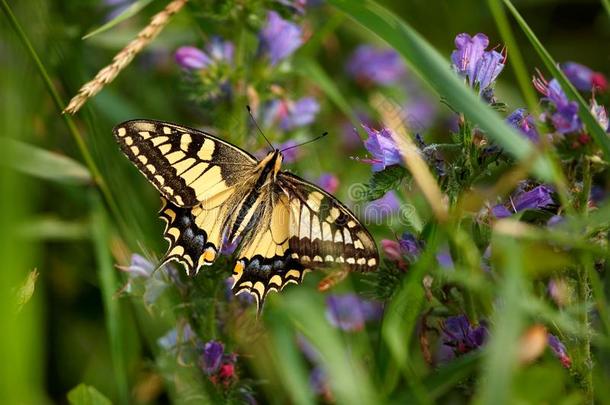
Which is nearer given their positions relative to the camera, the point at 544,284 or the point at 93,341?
the point at 544,284

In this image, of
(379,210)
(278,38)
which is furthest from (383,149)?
(278,38)

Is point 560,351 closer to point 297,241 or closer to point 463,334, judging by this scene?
point 463,334

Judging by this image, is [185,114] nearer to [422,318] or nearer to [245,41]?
[245,41]

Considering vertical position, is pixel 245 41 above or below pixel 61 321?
above

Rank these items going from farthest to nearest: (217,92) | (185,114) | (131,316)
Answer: (185,114) → (217,92) → (131,316)

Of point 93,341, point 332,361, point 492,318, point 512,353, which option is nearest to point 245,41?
point 93,341

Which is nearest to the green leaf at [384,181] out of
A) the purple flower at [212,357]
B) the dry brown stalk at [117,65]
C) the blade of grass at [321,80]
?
the purple flower at [212,357]

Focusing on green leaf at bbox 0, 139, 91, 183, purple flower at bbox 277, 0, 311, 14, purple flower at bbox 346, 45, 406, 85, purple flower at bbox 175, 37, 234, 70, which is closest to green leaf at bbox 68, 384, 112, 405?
green leaf at bbox 0, 139, 91, 183

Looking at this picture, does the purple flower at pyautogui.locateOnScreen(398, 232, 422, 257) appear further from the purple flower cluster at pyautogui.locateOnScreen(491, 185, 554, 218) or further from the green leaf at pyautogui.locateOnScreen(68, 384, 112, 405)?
the green leaf at pyautogui.locateOnScreen(68, 384, 112, 405)
